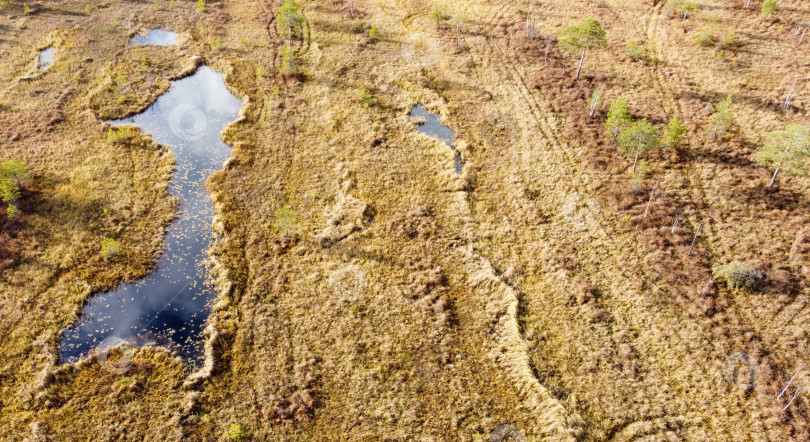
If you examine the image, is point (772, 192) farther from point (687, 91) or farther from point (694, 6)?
point (694, 6)

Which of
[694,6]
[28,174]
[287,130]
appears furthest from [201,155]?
[694,6]

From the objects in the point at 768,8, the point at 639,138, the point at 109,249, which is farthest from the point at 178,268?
the point at 768,8

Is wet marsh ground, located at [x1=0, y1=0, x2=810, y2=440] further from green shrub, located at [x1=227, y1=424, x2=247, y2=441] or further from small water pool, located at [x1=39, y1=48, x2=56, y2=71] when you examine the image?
small water pool, located at [x1=39, y1=48, x2=56, y2=71]

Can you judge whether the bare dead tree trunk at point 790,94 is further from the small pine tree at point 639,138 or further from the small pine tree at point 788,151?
the small pine tree at point 639,138

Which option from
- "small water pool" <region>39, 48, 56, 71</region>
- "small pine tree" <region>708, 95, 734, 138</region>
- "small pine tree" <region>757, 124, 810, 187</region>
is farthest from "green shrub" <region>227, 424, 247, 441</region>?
"small water pool" <region>39, 48, 56, 71</region>

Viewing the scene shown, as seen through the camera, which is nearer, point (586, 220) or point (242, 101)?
point (586, 220)

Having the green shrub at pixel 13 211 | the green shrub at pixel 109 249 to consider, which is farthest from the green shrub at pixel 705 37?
the green shrub at pixel 13 211
